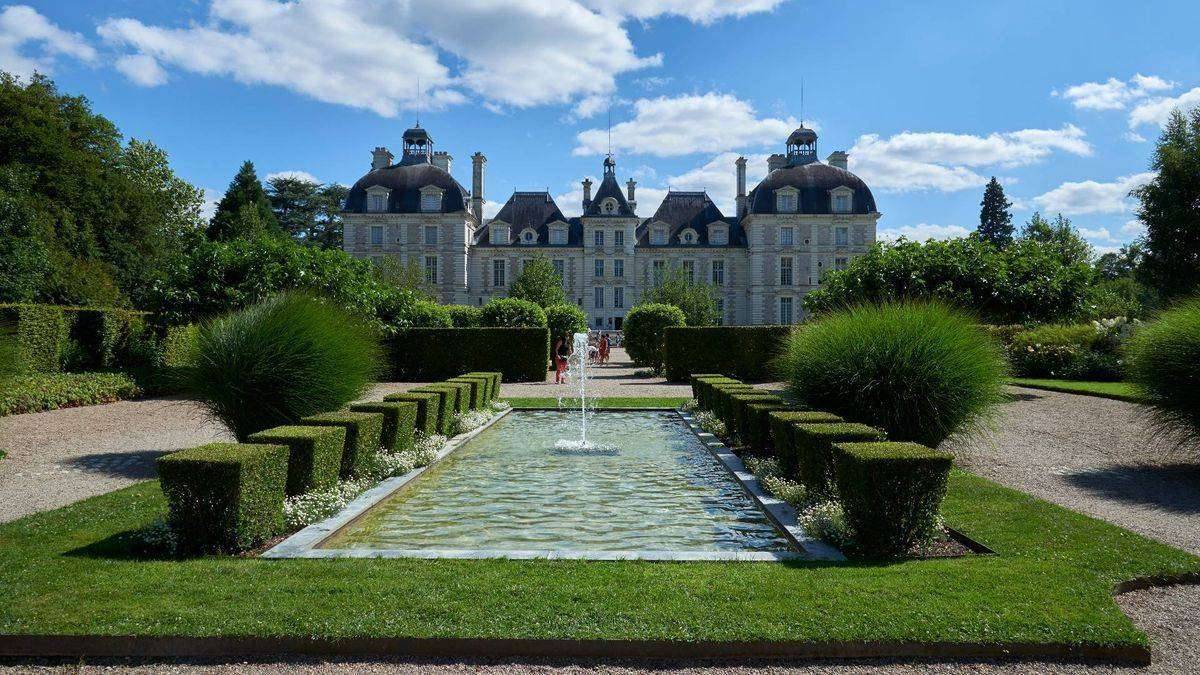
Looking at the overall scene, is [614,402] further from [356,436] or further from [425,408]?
[356,436]

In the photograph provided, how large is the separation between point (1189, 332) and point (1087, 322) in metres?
16.8

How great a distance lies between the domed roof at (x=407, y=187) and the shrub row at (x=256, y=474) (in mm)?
42604

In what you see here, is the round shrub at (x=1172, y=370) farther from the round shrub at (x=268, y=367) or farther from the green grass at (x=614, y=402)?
the round shrub at (x=268, y=367)

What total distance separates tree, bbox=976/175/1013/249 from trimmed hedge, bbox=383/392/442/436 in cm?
5399

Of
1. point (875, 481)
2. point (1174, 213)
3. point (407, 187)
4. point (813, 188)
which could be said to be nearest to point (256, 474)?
point (875, 481)

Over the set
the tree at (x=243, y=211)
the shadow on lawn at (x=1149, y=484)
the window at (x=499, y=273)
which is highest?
the tree at (x=243, y=211)

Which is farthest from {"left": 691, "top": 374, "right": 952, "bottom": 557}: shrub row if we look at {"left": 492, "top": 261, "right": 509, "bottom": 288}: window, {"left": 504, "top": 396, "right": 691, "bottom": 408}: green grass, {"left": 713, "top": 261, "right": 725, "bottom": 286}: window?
{"left": 713, "top": 261, "right": 725, "bottom": 286}: window

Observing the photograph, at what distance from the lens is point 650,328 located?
23516 mm

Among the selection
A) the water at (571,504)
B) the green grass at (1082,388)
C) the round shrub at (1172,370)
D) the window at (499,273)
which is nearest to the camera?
the water at (571,504)

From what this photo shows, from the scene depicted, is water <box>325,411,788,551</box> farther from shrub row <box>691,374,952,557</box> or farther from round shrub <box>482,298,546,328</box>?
round shrub <box>482,298,546,328</box>

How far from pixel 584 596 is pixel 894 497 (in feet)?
7.18

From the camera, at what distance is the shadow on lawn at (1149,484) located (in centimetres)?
683

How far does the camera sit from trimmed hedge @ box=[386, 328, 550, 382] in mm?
20750

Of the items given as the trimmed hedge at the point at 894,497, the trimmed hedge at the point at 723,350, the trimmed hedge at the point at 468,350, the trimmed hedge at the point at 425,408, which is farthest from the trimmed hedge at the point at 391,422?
the trimmed hedge at the point at 723,350
